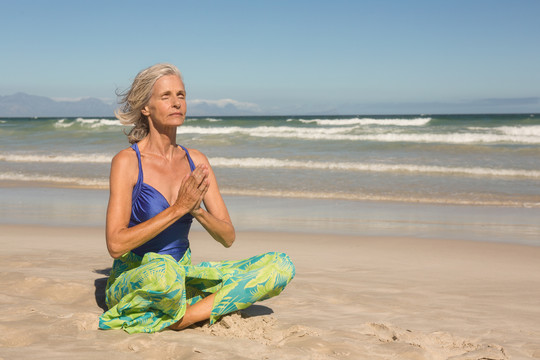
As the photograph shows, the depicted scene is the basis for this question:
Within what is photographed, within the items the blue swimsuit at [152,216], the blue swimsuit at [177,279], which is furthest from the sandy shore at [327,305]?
the blue swimsuit at [152,216]

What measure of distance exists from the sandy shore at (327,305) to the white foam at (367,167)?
807cm

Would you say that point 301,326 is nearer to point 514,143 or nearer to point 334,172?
point 334,172

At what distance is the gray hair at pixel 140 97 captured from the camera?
3377mm

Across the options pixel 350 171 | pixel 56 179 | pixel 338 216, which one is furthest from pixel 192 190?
pixel 350 171

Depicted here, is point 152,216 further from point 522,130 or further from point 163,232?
point 522,130

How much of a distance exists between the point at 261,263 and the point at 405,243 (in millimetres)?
3769

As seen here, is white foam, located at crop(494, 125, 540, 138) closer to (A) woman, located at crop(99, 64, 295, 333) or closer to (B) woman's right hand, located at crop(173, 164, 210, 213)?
(A) woman, located at crop(99, 64, 295, 333)

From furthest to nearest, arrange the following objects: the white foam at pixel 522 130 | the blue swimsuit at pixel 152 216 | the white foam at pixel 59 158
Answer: the white foam at pixel 522 130, the white foam at pixel 59 158, the blue swimsuit at pixel 152 216

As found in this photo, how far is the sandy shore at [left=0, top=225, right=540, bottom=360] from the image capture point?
315cm

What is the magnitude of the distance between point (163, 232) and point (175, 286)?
447mm

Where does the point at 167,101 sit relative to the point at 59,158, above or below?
above

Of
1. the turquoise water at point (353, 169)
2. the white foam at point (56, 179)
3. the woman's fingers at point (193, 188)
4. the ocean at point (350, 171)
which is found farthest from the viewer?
the white foam at point (56, 179)

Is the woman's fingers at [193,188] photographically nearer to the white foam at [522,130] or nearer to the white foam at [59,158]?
the white foam at [59,158]

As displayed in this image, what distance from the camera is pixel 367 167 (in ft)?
51.2
